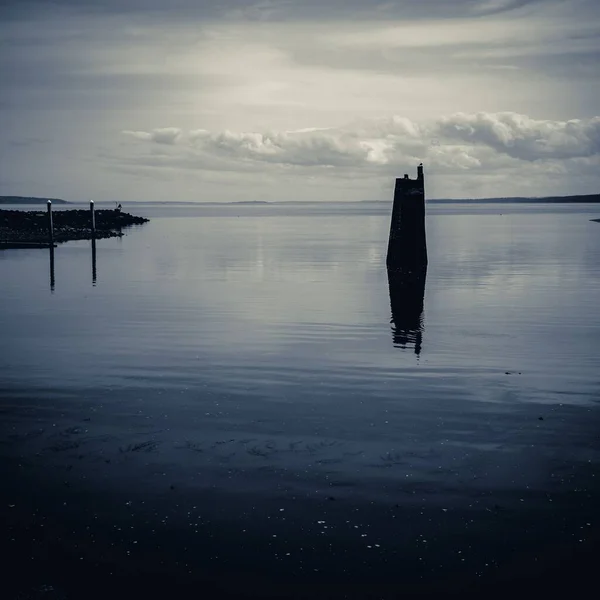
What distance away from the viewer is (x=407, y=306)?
32344 millimetres

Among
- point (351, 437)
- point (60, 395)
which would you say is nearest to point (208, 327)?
point (60, 395)

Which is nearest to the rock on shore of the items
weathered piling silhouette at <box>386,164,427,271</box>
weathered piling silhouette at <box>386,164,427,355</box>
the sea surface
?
weathered piling silhouette at <box>386,164,427,355</box>

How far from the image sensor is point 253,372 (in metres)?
18.3

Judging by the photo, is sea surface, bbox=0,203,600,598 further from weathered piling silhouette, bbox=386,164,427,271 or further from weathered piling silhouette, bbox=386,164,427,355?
weathered piling silhouette, bbox=386,164,427,271

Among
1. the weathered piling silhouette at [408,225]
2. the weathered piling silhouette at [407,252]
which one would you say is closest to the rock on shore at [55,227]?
the weathered piling silhouette at [407,252]

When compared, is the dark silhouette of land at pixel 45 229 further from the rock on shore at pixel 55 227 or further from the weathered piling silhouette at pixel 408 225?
the weathered piling silhouette at pixel 408 225

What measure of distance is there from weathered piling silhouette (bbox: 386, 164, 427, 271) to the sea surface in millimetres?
8992

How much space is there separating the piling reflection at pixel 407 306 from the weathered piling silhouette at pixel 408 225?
628mm

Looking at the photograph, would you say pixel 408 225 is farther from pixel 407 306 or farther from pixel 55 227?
pixel 55 227

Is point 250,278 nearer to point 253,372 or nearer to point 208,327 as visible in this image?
point 208,327

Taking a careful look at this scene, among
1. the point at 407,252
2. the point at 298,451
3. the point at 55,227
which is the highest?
the point at 55,227

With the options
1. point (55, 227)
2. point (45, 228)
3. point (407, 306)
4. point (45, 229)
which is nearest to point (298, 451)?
point (407, 306)

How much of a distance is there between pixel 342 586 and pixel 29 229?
267 feet

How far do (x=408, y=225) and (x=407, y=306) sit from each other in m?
6.40
